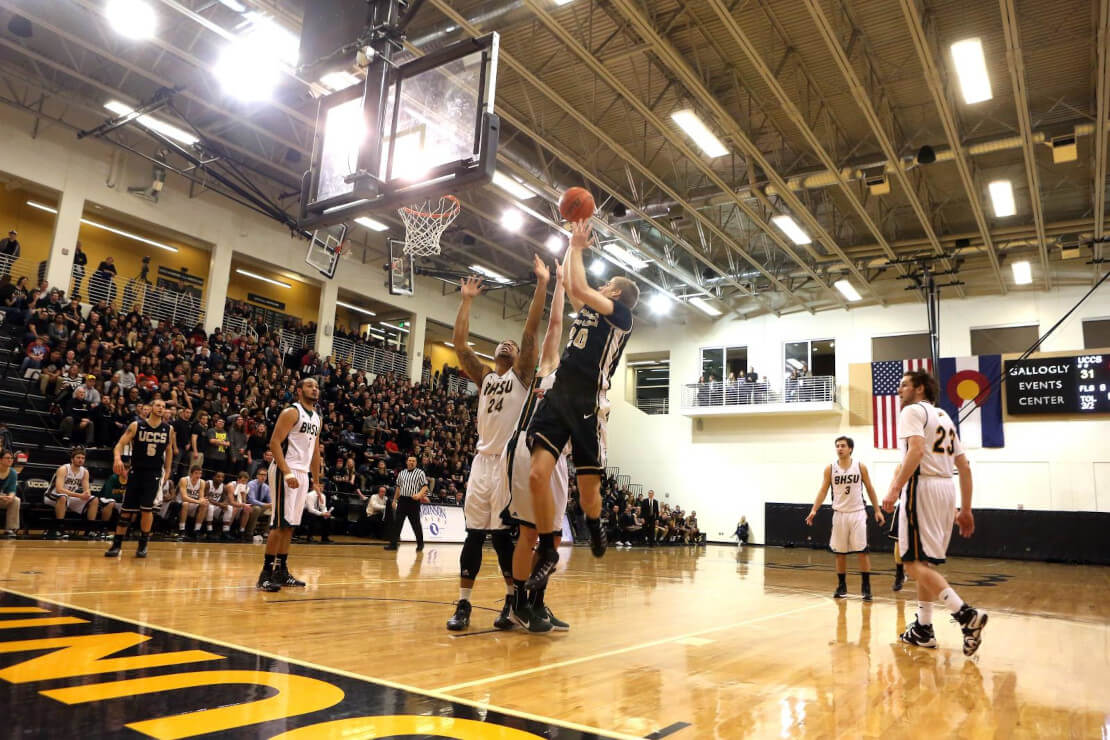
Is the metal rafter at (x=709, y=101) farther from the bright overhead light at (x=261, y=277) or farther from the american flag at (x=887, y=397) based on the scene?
the bright overhead light at (x=261, y=277)

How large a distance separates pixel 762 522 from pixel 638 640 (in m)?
22.0

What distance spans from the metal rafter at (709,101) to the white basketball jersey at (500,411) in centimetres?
824

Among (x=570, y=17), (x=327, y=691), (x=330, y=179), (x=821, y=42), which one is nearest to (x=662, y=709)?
(x=327, y=691)

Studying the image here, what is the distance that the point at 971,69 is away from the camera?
11.7m

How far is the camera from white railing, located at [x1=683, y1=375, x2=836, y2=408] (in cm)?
2439

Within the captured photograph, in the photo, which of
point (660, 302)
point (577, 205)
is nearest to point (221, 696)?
point (577, 205)

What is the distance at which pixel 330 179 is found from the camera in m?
7.78

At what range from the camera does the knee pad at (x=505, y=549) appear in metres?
4.75

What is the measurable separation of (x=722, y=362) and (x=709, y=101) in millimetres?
15192

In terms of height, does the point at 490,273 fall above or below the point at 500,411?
above

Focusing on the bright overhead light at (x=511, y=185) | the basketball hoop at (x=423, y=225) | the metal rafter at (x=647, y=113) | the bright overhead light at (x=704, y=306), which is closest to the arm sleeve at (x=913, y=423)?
the metal rafter at (x=647, y=113)

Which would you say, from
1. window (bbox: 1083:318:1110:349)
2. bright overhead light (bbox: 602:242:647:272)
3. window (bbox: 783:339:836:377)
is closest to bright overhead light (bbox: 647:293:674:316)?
bright overhead light (bbox: 602:242:647:272)

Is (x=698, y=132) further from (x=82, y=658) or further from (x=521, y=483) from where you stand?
(x=82, y=658)

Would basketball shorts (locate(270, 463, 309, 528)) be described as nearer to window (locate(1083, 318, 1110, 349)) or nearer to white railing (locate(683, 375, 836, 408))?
white railing (locate(683, 375, 836, 408))
